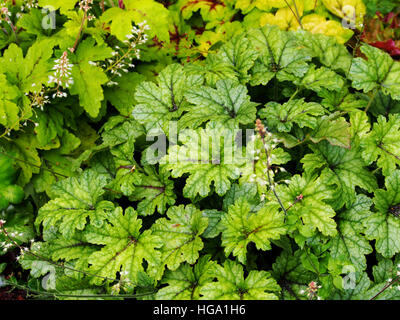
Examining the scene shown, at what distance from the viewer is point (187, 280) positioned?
1.97m

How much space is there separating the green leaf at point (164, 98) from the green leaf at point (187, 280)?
0.76 meters

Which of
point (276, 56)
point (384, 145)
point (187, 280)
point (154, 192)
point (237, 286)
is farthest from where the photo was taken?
point (276, 56)

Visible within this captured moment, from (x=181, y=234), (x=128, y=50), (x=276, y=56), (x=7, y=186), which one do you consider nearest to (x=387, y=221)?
(x=181, y=234)

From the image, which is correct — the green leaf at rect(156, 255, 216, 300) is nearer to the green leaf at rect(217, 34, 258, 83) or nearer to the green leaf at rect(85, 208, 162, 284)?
the green leaf at rect(85, 208, 162, 284)

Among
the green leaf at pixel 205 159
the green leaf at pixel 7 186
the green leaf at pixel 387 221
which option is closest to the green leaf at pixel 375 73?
the green leaf at pixel 387 221

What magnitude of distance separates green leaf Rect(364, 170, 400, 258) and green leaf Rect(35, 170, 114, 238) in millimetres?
1269

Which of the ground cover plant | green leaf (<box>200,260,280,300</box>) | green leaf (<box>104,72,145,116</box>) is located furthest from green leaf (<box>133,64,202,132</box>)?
green leaf (<box>200,260,280,300</box>)

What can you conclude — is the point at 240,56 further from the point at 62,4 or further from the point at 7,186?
the point at 7,186

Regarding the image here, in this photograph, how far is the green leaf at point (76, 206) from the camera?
205cm

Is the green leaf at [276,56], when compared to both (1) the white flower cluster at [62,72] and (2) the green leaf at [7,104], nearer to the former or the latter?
(1) the white flower cluster at [62,72]

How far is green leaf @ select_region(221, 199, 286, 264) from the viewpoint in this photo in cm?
182

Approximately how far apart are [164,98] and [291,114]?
0.71m

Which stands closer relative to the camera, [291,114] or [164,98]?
[291,114]
